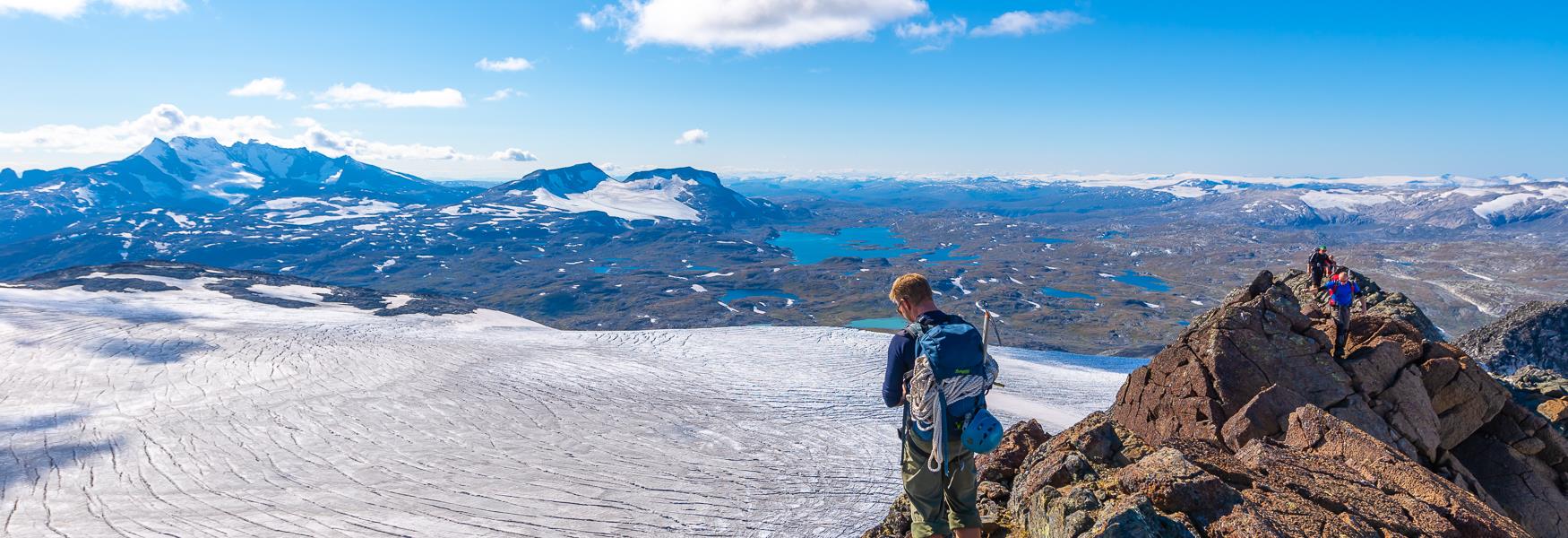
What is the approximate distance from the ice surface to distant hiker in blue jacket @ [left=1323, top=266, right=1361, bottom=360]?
1031 centimetres

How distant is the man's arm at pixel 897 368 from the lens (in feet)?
22.4

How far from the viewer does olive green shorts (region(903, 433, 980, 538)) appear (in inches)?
274

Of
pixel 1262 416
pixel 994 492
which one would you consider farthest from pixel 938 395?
pixel 1262 416

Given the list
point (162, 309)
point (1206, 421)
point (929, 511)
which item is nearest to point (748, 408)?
point (1206, 421)

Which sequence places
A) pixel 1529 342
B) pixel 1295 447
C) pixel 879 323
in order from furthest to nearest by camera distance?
1. pixel 879 323
2. pixel 1529 342
3. pixel 1295 447

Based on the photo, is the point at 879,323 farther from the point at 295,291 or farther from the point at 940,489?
the point at 940,489

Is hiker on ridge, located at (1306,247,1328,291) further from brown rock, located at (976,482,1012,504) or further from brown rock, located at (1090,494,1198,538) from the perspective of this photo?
brown rock, located at (1090,494,1198,538)

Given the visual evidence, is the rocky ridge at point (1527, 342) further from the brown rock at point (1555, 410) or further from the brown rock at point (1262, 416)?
the brown rock at point (1262, 416)

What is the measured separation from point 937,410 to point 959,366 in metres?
0.50

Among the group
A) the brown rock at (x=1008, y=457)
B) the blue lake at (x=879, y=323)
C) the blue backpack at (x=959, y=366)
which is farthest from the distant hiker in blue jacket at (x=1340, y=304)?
the blue lake at (x=879, y=323)

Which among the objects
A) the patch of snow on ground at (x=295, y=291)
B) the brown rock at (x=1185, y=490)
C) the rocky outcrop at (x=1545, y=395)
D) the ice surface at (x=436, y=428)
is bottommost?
the ice surface at (x=436, y=428)

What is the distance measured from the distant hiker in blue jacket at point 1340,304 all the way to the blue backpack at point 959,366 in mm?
9628

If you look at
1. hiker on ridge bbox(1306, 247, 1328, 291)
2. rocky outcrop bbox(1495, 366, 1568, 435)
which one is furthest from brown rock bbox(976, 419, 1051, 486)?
hiker on ridge bbox(1306, 247, 1328, 291)

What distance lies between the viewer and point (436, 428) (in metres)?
21.7
